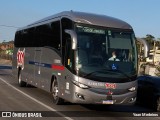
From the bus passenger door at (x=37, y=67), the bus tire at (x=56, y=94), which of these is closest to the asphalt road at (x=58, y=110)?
the bus tire at (x=56, y=94)

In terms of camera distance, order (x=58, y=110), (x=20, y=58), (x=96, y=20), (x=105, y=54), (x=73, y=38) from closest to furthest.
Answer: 1. (x=73, y=38)
2. (x=105, y=54)
3. (x=58, y=110)
4. (x=96, y=20)
5. (x=20, y=58)

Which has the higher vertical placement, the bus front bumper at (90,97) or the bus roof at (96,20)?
the bus roof at (96,20)

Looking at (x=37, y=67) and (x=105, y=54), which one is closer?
(x=105, y=54)

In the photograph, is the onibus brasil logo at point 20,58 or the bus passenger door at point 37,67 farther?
the onibus brasil logo at point 20,58

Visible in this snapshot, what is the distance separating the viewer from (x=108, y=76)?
12805 millimetres

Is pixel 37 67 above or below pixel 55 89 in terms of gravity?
above

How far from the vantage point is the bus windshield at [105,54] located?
12750 millimetres

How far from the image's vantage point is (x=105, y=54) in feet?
42.5

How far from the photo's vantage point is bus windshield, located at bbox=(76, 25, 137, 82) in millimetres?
12750

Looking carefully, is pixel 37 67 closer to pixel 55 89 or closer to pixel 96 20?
pixel 55 89

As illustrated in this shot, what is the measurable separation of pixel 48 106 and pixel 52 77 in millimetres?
1711

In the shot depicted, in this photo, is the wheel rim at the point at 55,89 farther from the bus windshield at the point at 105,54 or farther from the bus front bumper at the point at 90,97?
the bus windshield at the point at 105,54

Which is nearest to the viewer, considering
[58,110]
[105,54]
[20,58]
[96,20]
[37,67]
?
[105,54]

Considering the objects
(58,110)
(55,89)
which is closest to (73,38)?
(58,110)
